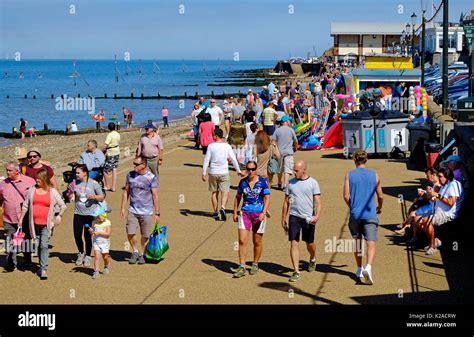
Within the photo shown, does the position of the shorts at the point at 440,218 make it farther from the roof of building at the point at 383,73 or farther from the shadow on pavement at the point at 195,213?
the roof of building at the point at 383,73

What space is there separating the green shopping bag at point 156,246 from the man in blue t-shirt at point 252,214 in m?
1.29

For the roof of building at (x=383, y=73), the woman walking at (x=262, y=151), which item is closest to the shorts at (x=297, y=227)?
the woman walking at (x=262, y=151)

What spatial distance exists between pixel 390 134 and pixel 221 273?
37.8 feet

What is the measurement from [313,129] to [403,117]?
13.2 ft

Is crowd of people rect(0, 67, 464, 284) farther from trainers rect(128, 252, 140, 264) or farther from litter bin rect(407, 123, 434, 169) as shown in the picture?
litter bin rect(407, 123, 434, 169)

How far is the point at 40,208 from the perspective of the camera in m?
11.1

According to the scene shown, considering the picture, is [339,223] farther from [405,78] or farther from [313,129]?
[405,78]

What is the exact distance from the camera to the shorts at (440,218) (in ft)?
37.6

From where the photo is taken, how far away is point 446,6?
20.6 metres

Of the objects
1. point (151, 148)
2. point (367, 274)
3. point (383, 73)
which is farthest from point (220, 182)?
point (383, 73)

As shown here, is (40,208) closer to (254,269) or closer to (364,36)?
(254,269)

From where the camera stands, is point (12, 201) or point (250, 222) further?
point (12, 201)

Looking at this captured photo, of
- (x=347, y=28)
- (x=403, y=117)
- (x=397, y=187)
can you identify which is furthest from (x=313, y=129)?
(x=347, y=28)

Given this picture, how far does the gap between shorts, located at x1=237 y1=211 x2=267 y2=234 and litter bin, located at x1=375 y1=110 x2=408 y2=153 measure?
37.2 feet
